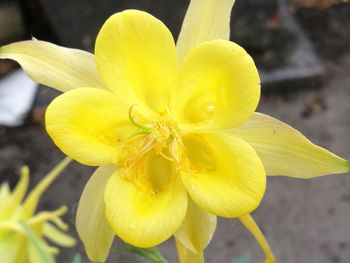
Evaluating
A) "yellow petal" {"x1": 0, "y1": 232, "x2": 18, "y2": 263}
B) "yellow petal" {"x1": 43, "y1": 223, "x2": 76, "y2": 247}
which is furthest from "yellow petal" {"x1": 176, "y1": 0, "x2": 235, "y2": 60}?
"yellow petal" {"x1": 43, "y1": 223, "x2": 76, "y2": 247}

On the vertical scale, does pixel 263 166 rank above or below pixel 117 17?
below

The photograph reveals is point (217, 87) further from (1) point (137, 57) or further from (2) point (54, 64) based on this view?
(2) point (54, 64)

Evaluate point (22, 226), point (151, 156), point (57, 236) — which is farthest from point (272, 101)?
point (151, 156)

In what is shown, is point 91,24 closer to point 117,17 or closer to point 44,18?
point 44,18

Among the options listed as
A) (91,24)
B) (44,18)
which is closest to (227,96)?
(91,24)

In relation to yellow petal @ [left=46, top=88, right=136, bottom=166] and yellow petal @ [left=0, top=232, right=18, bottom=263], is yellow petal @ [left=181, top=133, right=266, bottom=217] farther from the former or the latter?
yellow petal @ [left=0, top=232, right=18, bottom=263]

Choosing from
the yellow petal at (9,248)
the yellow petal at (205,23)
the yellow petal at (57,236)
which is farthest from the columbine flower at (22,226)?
the yellow petal at (205,23)
